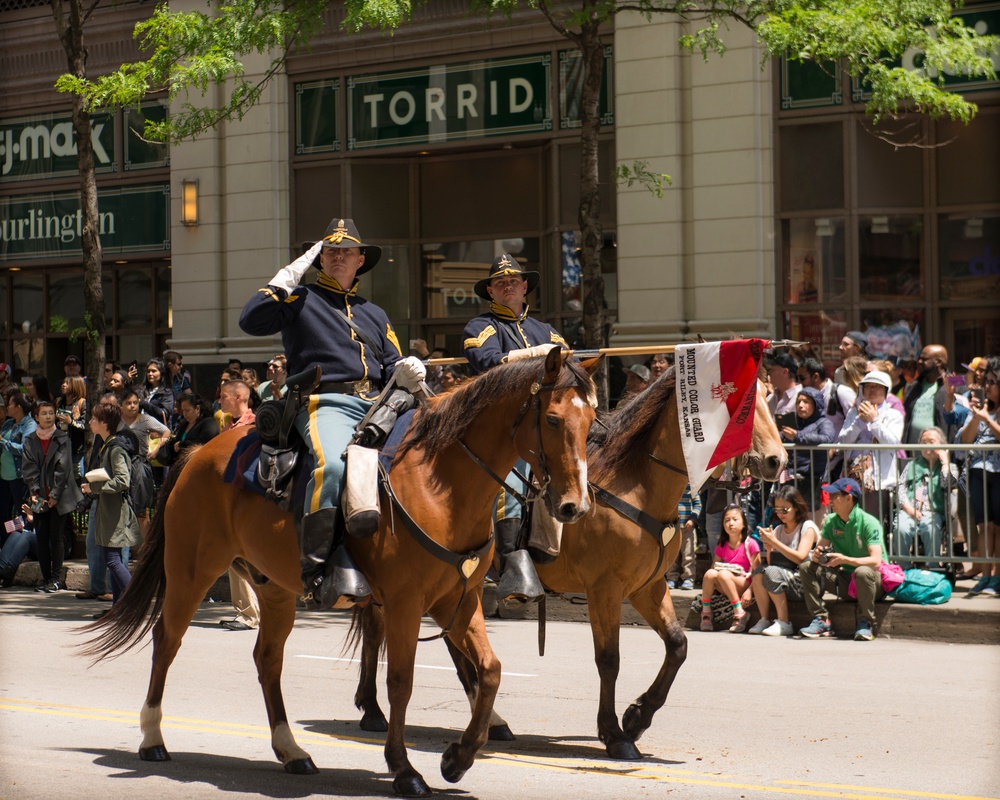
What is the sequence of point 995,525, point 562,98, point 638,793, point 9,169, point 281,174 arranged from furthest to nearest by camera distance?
1. point 9,169
2. point 281,174
3. point 562,98
4. point 995,525
5. point 638,793

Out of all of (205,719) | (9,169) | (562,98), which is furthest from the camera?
(9,169)

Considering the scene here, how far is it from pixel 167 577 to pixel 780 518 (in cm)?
669

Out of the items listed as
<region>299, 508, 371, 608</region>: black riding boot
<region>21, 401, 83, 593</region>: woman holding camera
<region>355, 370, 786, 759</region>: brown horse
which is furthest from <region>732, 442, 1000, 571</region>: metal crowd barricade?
<region>21, 401, 83, 593</region>: woman holding camera

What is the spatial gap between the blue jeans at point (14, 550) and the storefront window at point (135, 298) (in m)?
7.83

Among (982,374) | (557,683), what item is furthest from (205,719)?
(982,374)

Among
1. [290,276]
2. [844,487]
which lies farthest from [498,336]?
[844,487]

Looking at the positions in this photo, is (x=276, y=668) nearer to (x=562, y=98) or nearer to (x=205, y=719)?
(x=205, y=719)

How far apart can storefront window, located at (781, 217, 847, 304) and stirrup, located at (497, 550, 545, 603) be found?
1100 centimetres

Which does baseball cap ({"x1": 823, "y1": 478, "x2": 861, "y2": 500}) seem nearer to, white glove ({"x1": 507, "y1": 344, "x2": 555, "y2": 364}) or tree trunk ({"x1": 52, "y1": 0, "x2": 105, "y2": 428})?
white glove ({"x1": 507, "y1": 344, "x2": 555, "y2": 364})

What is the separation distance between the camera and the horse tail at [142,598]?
8.07 meters

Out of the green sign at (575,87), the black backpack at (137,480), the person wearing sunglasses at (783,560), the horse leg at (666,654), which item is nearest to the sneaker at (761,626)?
the person wearing sunglasses at (783,560)

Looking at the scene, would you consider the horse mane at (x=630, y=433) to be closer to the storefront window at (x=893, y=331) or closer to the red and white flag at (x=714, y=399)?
the red and white flag at (x=714, y=399)

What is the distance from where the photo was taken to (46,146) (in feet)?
78.9

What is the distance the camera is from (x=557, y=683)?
10172 mm
